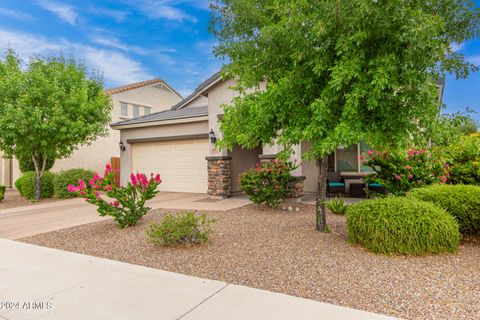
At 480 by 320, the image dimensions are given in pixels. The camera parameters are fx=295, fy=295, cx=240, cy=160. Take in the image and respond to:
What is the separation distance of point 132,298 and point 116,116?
18526 millimetres

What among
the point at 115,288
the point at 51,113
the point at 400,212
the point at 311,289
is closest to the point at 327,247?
the point at 400,212

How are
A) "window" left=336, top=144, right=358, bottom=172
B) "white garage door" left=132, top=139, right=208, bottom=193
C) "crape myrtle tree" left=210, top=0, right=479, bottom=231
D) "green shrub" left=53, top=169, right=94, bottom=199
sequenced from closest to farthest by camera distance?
"crape myrtle tree" left=210, top=0, right=479, bottom=231 → "window" left=336, top=144, right=358, bottom=172 → "green shrub" left=53, top=169, right=94, bottom=199 → "white garage door" left=132, top=139, right=208, bottom=193

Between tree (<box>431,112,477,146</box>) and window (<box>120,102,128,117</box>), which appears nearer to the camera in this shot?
tree (<box>431,112,477,146</box>)

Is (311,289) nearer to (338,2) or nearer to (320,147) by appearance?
(320,147)

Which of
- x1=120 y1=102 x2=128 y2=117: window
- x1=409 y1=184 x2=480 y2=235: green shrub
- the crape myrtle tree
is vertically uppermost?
x1=120 y1=102 x2=128 y2=117: window

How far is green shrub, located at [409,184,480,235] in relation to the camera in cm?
480

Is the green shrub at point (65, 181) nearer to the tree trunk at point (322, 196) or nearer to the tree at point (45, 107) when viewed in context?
the tree at point (45, 107)

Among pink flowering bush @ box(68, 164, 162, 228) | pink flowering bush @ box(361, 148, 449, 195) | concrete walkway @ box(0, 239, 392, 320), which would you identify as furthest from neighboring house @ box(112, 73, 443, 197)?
concrete walkway @ box(0, 239, 392, 320)

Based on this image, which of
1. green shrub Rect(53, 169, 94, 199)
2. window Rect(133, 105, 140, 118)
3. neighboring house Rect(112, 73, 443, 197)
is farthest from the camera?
window Rect(133, 105, 140, 118)

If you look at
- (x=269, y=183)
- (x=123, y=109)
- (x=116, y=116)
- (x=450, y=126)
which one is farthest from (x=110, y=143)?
(x=450, y=126)

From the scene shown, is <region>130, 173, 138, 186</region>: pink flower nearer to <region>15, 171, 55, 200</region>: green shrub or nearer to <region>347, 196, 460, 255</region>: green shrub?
<region>347, 196, 460, 255</region>: green shrub

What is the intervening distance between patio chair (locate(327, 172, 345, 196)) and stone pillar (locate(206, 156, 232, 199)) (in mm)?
3712

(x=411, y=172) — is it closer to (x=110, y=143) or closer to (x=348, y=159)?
(x=348, y=159)

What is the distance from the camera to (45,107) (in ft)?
36.3
